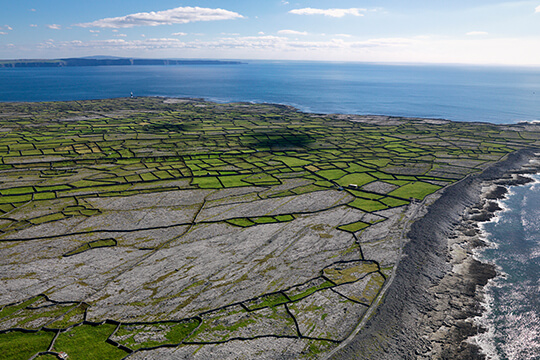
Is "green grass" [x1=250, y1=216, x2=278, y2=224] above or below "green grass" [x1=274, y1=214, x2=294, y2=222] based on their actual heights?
below

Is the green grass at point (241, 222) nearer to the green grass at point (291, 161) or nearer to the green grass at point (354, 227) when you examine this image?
the green grass at point (354, 227)

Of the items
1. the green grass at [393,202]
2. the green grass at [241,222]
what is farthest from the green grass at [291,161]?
the green grass at [241,222]

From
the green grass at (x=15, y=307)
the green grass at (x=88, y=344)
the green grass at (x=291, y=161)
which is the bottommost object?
the green grass at (x=88, y=344)

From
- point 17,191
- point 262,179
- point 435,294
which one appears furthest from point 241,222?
point 17,191

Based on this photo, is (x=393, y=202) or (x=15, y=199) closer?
(x=15, y=199)

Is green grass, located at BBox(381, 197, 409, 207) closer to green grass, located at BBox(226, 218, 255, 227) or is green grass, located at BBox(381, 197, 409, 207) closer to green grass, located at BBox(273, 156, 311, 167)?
green grass, located at BBox(226, 218, 255, 227)

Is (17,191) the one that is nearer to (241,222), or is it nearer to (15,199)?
(15,199)

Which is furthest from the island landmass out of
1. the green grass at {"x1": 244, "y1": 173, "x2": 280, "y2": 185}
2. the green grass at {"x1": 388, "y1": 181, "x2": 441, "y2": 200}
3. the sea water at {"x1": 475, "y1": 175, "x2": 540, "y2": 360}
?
the sea water at {"x1": 475, "y1": 175, "x2": 540, "y2": 360}
